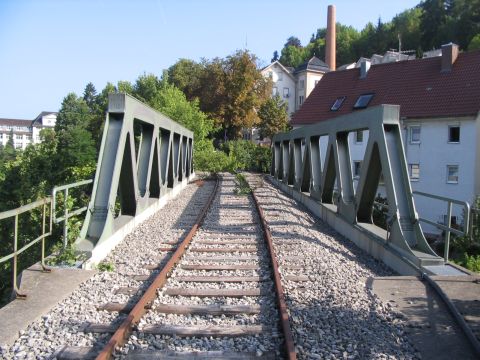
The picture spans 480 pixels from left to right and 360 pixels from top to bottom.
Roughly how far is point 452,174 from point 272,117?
2541cm

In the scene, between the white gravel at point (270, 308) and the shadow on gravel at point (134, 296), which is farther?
the shadow on gravel at point (134, 296)

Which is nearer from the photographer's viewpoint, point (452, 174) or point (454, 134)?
point (452, 174)

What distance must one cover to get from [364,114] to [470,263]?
4071 millimetres

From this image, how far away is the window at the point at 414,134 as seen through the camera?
3391 centimetres

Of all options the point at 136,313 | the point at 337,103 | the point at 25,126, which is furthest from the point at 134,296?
the point at 25,126

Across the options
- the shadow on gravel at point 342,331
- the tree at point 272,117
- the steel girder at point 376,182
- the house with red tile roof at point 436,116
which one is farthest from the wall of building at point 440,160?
the shadow on gravel at point 342,331

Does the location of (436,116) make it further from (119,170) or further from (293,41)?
(293,41)

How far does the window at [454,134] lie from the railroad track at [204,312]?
27.5 metres

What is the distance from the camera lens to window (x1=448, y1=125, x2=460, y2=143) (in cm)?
3176

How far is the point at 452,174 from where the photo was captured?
104ft

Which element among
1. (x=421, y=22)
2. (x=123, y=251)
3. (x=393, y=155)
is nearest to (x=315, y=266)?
(x=393, y=155)

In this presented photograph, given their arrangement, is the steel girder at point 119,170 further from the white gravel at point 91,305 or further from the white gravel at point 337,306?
the white gravel at point 337,306

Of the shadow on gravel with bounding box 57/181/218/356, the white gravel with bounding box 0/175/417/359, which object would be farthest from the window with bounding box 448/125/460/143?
the white gravel with bounding box 0/175/417/359

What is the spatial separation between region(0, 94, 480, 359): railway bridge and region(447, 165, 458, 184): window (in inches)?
874
